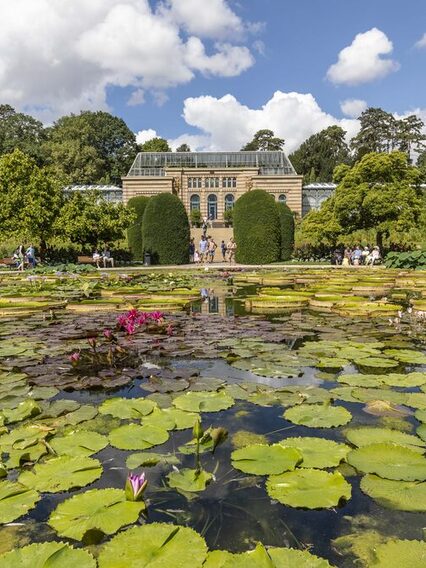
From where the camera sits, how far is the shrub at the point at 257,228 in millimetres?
24406

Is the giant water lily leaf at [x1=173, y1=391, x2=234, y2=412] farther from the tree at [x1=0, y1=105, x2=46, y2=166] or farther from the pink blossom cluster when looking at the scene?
the tree at [x1=0, y1=105, x2=46, y2=166]

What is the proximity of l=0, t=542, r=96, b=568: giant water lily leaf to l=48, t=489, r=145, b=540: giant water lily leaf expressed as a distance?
16 centimetres

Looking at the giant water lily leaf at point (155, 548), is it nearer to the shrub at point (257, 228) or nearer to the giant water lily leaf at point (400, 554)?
the giant water lily leaf at point (400, 554)

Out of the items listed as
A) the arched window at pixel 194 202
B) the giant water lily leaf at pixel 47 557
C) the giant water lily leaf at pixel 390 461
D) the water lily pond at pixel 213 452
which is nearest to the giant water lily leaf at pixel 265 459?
the water lily pond at pixel 213 452

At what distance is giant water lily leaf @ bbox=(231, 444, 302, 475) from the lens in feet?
6.90

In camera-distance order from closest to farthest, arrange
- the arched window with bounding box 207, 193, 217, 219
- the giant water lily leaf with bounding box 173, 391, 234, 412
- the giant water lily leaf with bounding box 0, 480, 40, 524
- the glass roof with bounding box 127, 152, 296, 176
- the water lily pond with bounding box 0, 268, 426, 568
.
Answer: the water lily pond with bounding box 0, 268, 426, 568
the giant water lily leaf with bounding box 0, 480, 40, 524
the giant water lily leaf with bounding box 173, 391, 234, 412
the glass roof with bounding box 127, 152, 296, 176
the arched window with bounding box 207, 193, 217, 219

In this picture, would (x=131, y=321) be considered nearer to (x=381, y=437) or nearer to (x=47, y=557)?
(x=381, y=437)

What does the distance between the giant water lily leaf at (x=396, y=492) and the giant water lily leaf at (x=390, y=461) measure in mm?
34

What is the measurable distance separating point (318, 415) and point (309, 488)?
838 millimetres

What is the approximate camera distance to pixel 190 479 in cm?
203

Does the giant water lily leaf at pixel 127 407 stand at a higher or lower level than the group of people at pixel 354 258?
lower

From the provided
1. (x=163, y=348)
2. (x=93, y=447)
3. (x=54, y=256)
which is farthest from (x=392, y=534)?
(x=54, y=256)

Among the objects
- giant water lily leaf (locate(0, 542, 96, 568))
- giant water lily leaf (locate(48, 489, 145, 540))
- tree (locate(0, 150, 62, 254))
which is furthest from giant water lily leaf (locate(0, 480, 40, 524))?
tree (locate(0, 150, 62, 254))

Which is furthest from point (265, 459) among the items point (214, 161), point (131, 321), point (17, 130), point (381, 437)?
point (17, 130)
